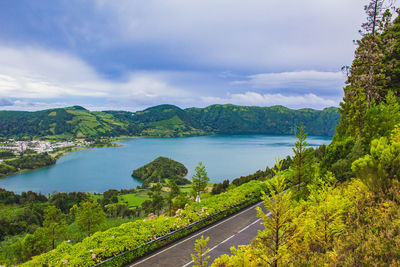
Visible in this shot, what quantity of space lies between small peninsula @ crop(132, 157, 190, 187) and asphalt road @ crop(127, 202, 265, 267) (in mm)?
86966

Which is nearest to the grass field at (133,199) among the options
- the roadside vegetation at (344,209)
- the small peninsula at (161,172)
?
the small peninsula at (161,172)

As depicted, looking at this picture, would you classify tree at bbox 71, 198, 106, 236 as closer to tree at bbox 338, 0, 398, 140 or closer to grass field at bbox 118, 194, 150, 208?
tree at bbox 338, 0, 398, 140

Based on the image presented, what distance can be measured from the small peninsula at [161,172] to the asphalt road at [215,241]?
8697 centimetres

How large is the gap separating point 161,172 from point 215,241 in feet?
326

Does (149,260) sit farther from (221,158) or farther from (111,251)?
(221,158)

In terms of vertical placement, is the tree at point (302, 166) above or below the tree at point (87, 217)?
above

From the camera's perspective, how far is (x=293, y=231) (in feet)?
21.9

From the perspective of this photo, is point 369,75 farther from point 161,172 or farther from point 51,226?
point 161,172

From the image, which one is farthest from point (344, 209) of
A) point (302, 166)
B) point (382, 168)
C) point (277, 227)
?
point (302, 166)

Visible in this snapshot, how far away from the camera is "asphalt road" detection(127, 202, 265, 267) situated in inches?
463

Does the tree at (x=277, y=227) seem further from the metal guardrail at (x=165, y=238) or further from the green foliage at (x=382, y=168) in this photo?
the metal guardrail at (x=165, y=238)

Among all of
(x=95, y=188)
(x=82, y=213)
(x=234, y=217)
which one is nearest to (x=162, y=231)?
(x=234, y=217)

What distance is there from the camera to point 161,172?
110438mm

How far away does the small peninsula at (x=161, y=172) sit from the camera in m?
106
